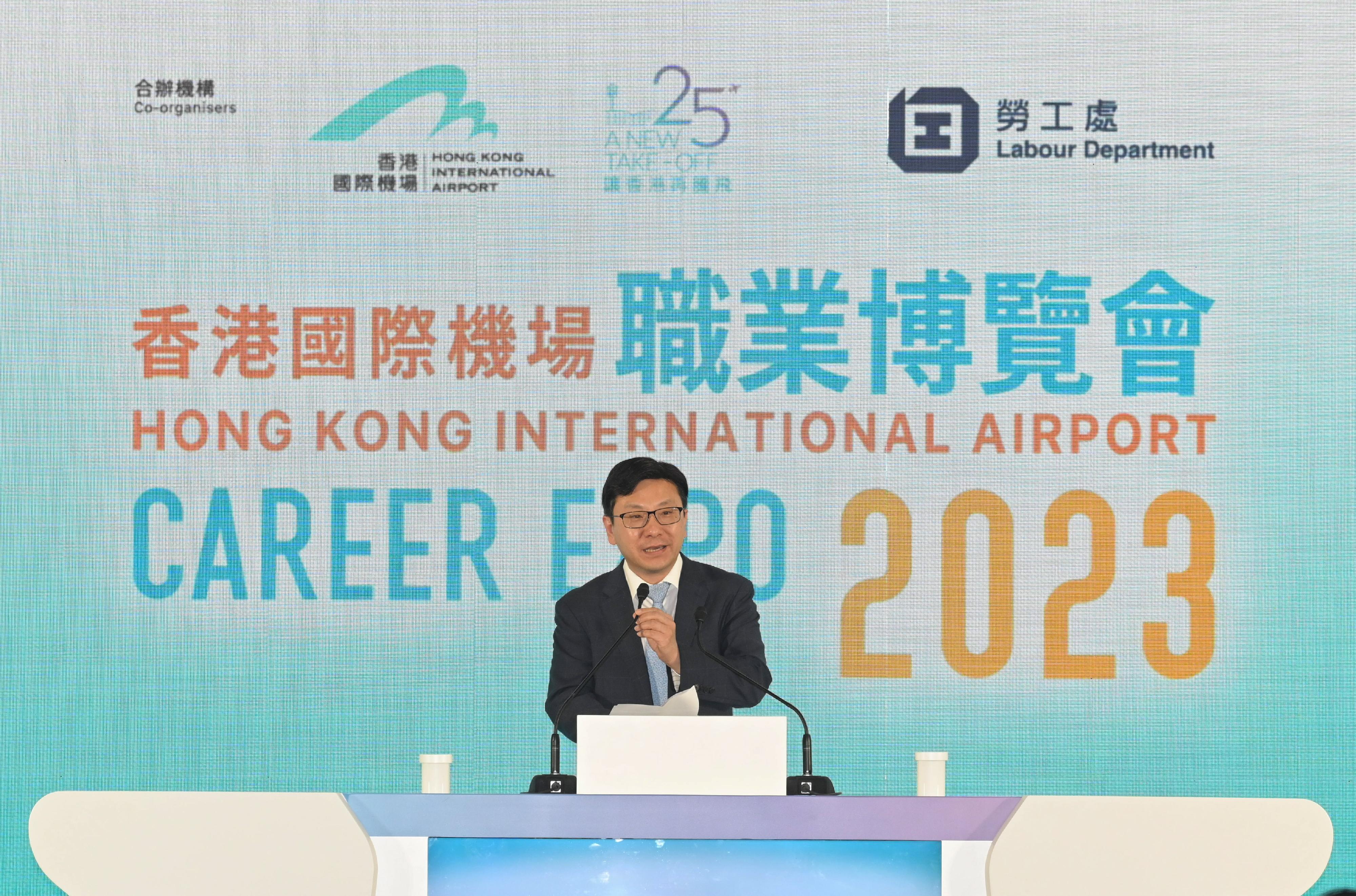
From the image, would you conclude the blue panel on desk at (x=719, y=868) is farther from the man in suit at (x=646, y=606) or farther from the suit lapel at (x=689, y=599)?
the suit lapel at (x=689, y=599)

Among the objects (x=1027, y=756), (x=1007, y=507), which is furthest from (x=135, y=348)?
(x=1027, y=756)

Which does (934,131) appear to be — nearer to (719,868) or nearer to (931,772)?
(931,772)

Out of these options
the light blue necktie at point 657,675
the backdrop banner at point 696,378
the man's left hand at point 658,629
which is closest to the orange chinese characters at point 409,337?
the backdrop banner at point 696,378

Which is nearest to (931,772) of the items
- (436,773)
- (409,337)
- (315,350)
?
(436,773)

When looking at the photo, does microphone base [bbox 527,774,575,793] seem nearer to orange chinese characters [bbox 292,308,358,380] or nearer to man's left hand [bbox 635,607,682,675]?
man's left hand [bbox 635,607,682,675]

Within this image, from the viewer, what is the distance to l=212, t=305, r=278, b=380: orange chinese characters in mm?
4055

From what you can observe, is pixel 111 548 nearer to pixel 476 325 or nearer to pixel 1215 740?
pixel 476 325

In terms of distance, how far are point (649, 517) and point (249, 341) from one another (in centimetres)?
150

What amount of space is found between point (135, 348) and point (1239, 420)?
3016mm

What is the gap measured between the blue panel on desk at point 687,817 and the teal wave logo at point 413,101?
2528mm

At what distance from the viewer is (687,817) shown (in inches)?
76.6

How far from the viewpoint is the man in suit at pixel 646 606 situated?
301 cm

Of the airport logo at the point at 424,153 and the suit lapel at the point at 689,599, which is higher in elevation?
the airport logo at the point at 424,153

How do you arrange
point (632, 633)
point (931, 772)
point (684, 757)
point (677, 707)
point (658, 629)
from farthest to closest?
1. point (632, 633)
2. point (658, 629)
3. point (677, 707)
4. point (931, 772)
5. point (684, 757)
